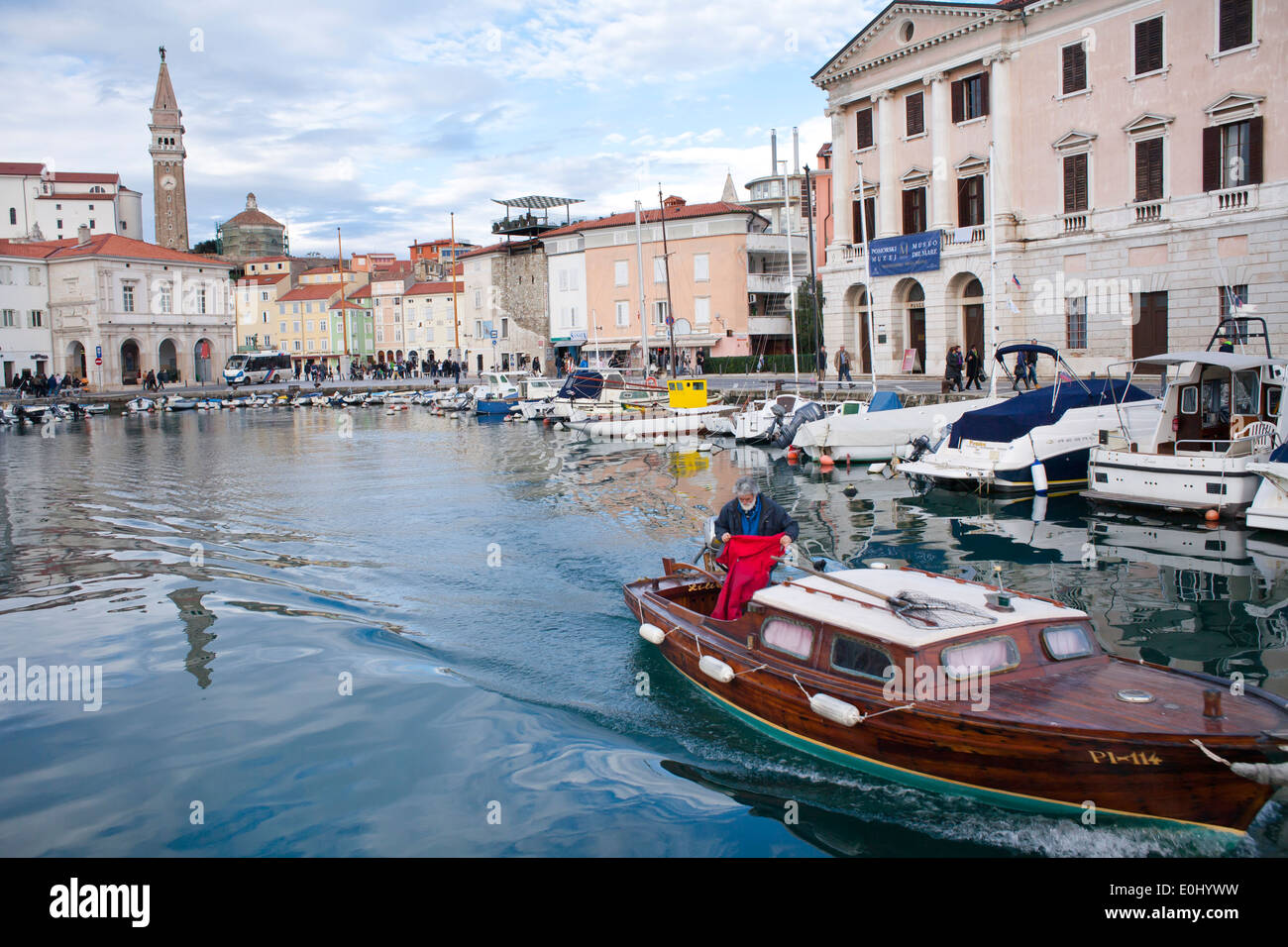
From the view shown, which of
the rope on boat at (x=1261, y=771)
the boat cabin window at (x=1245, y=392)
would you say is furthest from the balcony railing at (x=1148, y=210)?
the rope on boat at (x=1261, y=771)

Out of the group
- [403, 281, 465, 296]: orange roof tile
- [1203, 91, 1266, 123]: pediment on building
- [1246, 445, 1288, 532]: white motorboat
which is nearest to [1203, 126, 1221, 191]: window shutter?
[1203, 91, 1266, 123]: pediment on building

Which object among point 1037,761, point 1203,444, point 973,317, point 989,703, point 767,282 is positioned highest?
point 767,282

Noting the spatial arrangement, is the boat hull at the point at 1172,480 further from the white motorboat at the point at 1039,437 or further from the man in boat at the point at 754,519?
the man in boat at the point at 754,519

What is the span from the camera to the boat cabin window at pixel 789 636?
8.87m

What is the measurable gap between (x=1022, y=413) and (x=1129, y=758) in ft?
55.7

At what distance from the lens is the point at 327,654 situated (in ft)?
41.1

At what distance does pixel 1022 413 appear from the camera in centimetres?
2262

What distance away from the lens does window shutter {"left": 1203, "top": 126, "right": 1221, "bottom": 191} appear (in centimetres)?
3212

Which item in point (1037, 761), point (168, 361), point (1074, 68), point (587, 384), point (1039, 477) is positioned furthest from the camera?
point (168, 361)

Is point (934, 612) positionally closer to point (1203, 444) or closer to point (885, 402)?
point (1203, 444)

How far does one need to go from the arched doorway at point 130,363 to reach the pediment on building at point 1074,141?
67584 mm

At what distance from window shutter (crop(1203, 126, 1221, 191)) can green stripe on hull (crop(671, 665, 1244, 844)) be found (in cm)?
3112

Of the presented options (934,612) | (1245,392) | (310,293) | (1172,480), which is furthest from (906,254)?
(310,293)

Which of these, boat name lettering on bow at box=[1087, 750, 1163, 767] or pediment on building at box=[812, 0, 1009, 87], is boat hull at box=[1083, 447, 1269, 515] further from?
pediment on building at box=[812, 0, 1009, 87]
